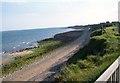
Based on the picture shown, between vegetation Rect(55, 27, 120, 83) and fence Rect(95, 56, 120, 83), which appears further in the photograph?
vegetation Rect(55, 27, 120, 83)

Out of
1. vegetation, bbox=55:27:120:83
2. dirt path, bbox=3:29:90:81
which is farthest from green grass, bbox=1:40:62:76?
vegetation, bbox=55:27:120:83

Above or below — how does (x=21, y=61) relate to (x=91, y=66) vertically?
below

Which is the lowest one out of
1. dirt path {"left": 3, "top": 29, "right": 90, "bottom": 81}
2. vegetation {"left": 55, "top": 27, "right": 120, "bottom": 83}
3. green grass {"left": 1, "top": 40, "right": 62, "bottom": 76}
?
green grass {"left": 1, "top": 40, "right": 62, "bottom": 76}

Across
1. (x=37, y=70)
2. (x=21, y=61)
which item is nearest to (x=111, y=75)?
(x=37, y=70)

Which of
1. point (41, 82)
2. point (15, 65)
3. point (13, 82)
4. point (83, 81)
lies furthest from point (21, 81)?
point (83, 81)

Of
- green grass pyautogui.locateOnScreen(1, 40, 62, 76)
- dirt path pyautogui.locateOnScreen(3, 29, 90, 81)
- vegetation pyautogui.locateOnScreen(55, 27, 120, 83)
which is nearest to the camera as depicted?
vegetation pyautogui.locateOnScreen(55, 27, 120, 83)

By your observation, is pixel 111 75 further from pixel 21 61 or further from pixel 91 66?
pixel 21 61

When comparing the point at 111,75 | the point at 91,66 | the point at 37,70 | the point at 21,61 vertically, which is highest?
the point at 111,75

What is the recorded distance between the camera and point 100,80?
2893 mm

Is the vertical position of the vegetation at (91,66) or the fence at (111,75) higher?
the fence at (111,75)

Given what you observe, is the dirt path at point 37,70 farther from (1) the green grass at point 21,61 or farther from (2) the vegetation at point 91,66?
(2) the vegetation at point 91,66

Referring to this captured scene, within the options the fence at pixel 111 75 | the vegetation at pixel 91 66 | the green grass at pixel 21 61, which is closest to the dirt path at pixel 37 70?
the green grass at pixel 21 61

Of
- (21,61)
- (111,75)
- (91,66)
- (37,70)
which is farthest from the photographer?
(21,61)

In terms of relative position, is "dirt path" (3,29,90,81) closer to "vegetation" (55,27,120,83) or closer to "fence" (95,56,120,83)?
"vegetation" (55,27,120,83)
